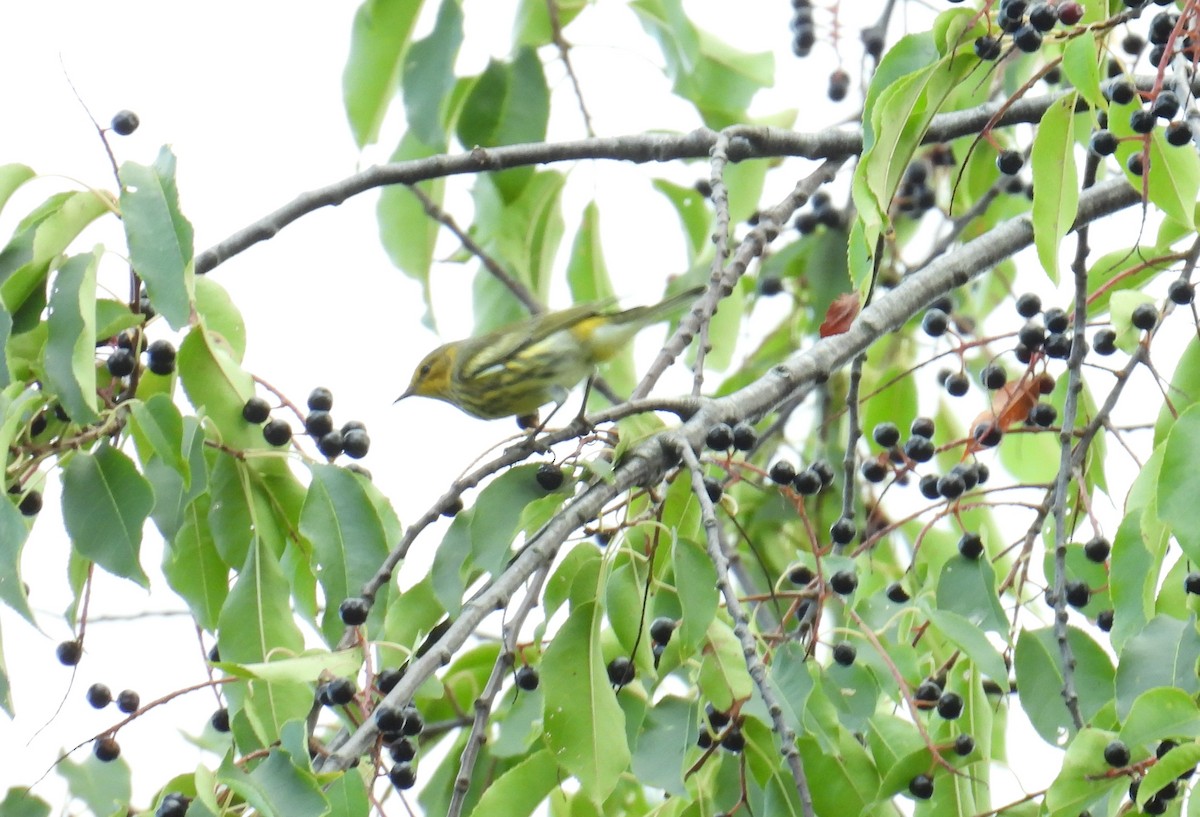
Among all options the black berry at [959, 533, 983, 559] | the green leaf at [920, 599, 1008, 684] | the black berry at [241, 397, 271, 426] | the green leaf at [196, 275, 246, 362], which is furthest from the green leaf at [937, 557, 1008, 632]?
the green leaf at [196, 275, 246, 362]

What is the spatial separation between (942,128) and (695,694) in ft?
5.14

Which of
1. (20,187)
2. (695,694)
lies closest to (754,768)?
(695,694)

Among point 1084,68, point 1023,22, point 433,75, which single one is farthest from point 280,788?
point 433,75

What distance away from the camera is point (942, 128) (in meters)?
3.48

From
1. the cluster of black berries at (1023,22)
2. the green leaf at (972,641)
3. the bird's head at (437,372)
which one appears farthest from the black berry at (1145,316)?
the bird's head at (437,372)

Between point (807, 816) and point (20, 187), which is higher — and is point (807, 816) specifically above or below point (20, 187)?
below

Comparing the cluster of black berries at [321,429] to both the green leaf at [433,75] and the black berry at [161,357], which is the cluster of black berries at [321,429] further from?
the green leaf at [433,75]

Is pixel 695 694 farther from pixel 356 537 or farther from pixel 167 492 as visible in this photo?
pixel 167 492

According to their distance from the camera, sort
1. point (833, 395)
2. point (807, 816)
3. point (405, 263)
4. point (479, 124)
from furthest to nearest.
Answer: point (833, 395) → point (405, 263) → point (479, 124) → point (807, 816)

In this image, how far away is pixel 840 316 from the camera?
11.3 ft

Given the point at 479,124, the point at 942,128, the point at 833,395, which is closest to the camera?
the point at 942,128

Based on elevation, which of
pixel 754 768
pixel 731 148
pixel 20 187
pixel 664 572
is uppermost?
pixel 731 148

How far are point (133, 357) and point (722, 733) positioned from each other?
1.33 m

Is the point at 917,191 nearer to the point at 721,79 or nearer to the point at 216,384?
the point at 721,79
